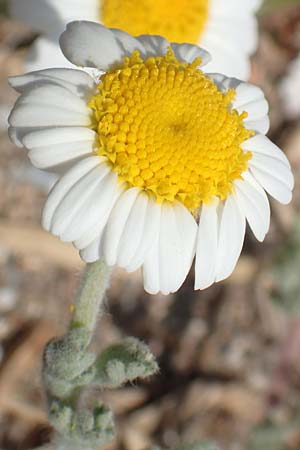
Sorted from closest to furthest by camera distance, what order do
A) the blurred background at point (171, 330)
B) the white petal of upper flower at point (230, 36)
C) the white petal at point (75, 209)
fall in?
the white petal at point (75, 209) → the white petal of upper flower at point (230, 36) → the blurred background at point (171, 330)

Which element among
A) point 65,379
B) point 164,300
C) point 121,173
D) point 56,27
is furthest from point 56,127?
point 164,300

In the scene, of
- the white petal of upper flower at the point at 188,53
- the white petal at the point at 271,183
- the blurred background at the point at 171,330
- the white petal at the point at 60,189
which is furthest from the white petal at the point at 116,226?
the blurred background at the point at 171,330

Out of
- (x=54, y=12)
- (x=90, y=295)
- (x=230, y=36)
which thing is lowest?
(x=90, y=295)

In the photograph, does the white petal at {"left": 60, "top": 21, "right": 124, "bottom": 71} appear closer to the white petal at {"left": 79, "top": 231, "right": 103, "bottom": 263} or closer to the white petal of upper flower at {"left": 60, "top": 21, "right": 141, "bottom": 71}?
the white petal of upper flower at {"left": 60, "top": 21, "right": 141, "bottom": 71}

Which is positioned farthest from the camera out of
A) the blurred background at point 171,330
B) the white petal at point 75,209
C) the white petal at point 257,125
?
the blurred background at point 171,330

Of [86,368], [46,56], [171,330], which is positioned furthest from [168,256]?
[171,330]

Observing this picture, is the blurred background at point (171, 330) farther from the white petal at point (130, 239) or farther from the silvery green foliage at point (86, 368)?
the white petal at point (130, 239)

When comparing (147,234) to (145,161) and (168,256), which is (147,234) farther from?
(145,161)
